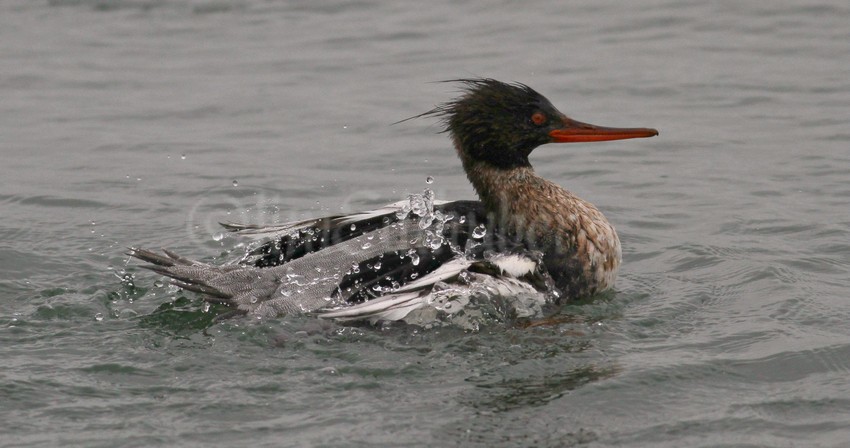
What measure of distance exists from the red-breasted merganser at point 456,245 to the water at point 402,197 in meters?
0.20

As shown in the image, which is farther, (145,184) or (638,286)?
(145,184)

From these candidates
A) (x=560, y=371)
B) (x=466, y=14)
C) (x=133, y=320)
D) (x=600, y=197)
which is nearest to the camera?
(x=560, y=371)

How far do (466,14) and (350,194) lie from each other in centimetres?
527

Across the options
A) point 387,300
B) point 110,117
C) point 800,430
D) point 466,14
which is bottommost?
point 800,430

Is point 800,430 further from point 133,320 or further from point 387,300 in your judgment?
point 133,320

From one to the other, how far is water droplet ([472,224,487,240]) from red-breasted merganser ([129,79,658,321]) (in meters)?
0.01

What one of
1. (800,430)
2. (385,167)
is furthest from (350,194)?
(800,430)

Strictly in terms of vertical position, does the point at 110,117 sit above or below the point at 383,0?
below

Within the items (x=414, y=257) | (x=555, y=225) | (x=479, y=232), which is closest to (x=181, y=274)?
(x=414, y=257)

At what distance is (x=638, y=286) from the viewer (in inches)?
308

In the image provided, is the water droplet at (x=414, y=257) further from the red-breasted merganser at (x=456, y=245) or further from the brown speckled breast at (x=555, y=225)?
the brown speckled breast at (x=555, y=225)

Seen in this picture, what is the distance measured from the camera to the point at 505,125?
7.53m

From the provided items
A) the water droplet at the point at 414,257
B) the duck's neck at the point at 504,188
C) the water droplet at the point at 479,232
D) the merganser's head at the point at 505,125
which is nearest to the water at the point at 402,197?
the water droplet at the point at 414,257

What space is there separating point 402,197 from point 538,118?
220 cm
